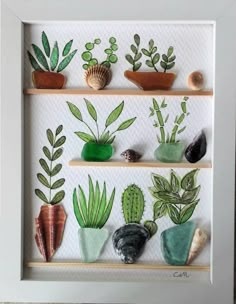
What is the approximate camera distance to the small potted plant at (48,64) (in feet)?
1.97

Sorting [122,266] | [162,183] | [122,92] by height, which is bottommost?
[122,266]

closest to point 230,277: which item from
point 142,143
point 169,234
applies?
point 169,234

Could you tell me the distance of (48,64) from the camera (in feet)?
1.98

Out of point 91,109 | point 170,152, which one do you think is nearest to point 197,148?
point 170,152

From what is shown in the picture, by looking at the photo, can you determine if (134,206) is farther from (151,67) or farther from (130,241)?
(151,67)

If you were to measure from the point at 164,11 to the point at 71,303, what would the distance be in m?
0.38

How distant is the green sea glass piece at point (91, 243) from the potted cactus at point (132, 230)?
0.05ft

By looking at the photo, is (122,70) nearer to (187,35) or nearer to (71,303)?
(187,35)

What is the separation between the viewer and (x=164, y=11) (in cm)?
58

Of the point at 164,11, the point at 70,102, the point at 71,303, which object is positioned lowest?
the point at 71,303

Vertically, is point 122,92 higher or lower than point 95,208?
higher

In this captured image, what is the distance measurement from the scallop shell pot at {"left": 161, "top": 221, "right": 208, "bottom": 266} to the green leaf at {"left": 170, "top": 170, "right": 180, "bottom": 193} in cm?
4

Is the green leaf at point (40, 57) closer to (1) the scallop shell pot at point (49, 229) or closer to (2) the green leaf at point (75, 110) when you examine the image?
(2) the green leaf at point (75, 110)

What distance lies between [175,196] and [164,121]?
3.7 inches
